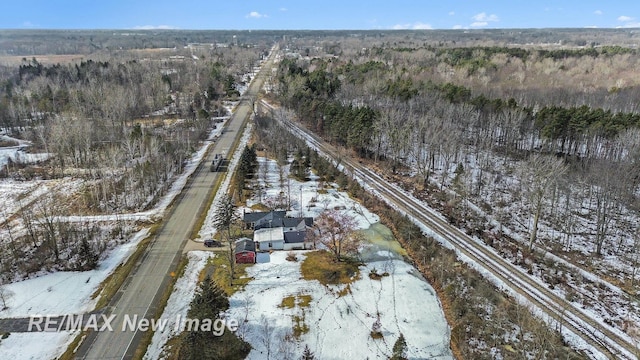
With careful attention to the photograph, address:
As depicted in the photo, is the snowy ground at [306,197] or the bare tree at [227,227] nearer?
the bare tree at [227,227]

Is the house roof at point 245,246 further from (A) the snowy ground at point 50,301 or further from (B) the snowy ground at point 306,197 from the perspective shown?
(A) the snowy ground at point 50,301

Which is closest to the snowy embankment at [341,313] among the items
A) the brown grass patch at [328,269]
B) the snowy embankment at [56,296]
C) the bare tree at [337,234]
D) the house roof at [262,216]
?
the brown grass patch at [328,269]

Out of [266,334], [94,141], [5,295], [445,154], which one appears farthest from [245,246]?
[94,141]

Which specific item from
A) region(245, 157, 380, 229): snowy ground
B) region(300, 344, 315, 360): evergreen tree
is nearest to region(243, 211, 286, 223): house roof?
region(245, 157, 380, 229): snowy ground

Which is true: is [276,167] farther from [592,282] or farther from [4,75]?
[4,75]

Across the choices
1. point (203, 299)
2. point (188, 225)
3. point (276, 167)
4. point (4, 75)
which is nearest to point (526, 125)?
point (276, 167)

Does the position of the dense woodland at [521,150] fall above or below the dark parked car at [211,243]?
above

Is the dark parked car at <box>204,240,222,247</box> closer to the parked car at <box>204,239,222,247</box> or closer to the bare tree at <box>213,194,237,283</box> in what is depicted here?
the parked car at <box>204,239,222,247</box>
